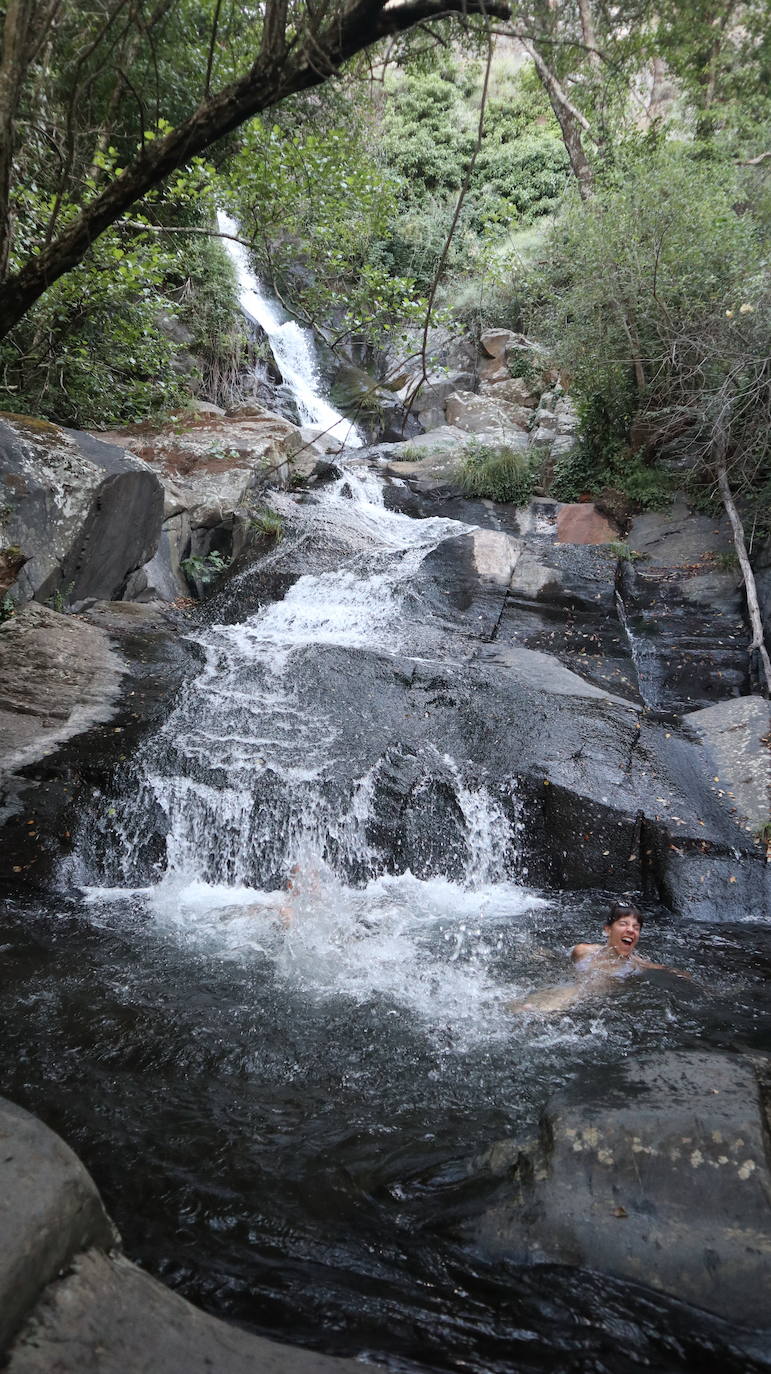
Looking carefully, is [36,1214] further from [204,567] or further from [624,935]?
[204,567]

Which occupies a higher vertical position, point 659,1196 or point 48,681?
point 48,681

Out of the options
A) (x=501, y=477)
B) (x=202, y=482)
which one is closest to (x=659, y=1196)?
(x=202, y=482)

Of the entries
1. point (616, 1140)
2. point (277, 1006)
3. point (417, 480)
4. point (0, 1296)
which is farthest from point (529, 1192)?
point (417, 480)

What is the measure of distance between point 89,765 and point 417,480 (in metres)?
9.73

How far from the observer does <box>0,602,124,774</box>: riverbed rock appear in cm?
583

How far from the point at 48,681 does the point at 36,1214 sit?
5.27m

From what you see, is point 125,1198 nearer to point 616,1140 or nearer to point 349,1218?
point 349,1218

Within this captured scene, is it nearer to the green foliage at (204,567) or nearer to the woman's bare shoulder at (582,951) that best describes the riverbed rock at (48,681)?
the green foliage at (204,567)

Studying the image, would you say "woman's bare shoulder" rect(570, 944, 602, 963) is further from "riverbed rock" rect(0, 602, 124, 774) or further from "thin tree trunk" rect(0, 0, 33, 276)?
"thin tree trunk" rect(0, 0, 33, 276)

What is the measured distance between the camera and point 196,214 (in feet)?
42.0

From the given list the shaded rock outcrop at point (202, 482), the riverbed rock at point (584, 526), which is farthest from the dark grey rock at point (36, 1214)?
the riverbed rock at point (584, 526)

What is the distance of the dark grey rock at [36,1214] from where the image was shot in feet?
5.46

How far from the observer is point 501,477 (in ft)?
42.9

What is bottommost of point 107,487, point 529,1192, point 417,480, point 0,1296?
point 529,1192
